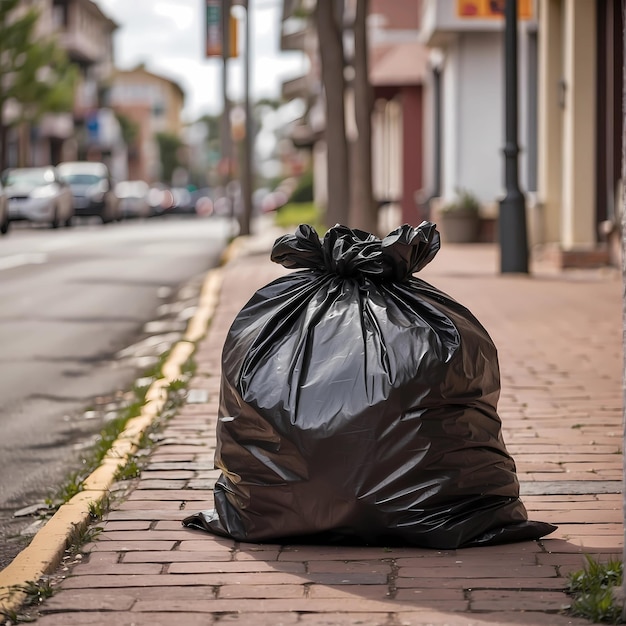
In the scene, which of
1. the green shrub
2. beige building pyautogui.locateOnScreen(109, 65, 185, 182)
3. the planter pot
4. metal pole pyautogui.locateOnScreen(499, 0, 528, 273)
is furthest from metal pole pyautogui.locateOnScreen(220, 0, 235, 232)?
beige building pyautogui.locateOnScreen(109, 65, 185, 182)

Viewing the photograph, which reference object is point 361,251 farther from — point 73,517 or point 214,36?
point 214,36

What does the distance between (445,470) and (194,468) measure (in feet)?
5.25

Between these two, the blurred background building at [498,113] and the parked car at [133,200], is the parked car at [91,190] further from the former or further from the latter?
the blurred background building at [498,113]

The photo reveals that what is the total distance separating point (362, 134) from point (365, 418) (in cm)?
1590

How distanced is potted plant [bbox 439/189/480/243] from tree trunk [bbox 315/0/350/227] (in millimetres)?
2900

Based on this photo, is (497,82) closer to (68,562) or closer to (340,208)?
(340,208)

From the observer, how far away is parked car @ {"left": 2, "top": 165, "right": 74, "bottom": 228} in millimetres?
30734

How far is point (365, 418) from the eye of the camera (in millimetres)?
3857

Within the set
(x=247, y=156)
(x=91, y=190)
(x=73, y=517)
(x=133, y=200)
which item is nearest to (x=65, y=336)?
(x=73, y=517)

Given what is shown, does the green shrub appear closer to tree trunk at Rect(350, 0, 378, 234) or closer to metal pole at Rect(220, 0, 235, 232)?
metal pole at Rect(220, 0, 235, 232)

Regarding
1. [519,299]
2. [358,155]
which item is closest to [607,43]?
[358,155]

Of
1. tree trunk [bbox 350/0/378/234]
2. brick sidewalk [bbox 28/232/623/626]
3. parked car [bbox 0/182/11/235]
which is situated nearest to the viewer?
brick sidewalk [bbox 28/232/623/626]

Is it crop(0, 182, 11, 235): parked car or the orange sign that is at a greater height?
the orange sign

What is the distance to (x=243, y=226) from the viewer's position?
29688 mm
